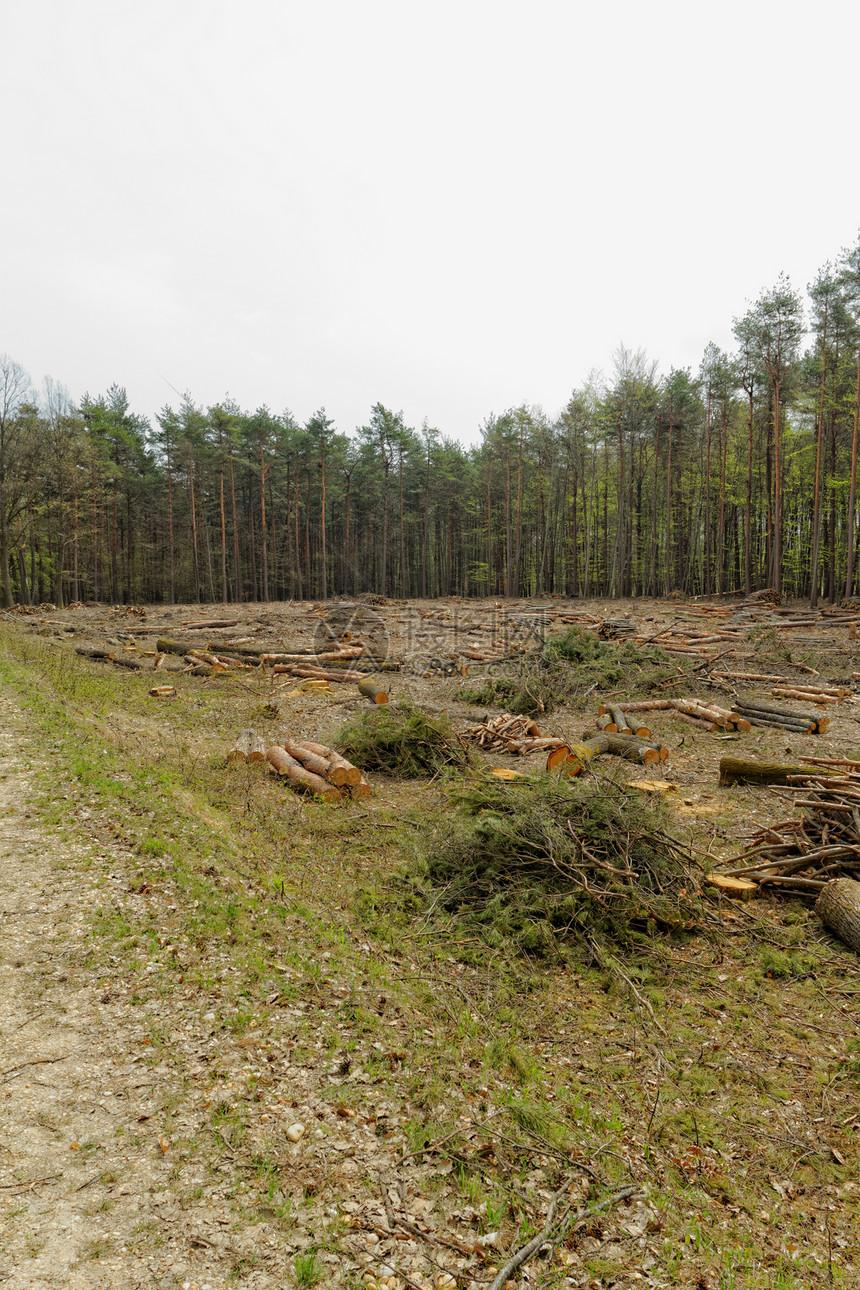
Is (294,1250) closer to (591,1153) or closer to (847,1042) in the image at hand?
(591,1153)

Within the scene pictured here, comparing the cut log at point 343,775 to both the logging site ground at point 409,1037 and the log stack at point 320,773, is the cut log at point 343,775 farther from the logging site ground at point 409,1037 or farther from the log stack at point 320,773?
the logging site ground at point 409,1037

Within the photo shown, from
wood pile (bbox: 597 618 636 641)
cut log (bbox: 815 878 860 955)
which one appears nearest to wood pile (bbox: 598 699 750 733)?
cut log (bbox: 815 878 860 955)

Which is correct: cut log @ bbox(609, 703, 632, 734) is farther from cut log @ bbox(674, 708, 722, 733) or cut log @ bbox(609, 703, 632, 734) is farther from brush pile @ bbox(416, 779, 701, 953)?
brush pile @ bbox(416, 779, 701, 953)

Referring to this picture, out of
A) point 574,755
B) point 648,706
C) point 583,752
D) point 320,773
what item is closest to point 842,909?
point 574,755

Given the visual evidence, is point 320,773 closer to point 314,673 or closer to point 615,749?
point 615,749

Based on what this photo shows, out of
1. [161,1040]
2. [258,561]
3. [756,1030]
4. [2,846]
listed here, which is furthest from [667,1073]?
[258,561]

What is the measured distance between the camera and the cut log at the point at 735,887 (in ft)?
19.7

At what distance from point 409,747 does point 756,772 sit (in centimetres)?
546

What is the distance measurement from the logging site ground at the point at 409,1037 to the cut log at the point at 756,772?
22 cm

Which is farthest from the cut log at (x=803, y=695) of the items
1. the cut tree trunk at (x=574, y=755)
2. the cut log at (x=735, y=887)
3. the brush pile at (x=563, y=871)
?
the cut log at (x=735, y=887)

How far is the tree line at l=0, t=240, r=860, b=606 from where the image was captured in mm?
30625

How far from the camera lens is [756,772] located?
8.87m

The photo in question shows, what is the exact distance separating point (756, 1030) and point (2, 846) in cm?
707

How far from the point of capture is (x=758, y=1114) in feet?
11.8
